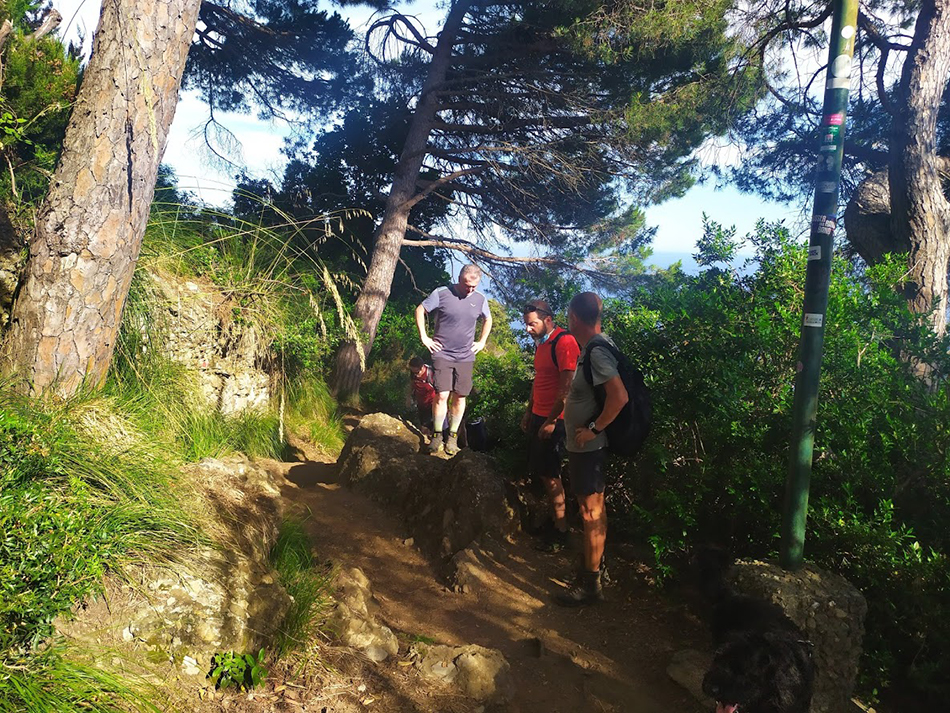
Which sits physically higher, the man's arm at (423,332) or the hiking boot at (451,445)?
the man's arm at (423,332)

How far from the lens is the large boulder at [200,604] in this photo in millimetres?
2828

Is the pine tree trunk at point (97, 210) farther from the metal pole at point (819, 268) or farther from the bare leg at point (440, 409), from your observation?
the metal pole at point (819, 268)

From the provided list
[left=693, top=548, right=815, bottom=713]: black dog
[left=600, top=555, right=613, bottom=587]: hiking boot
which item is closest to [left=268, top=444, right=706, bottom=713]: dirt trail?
[left=600, top=555, right=613, bottom=587]: hiking boot

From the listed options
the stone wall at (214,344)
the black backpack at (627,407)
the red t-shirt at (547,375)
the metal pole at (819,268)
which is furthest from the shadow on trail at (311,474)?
the metal pole at (819,268)

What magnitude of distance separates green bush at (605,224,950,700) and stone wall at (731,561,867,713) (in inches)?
10.5

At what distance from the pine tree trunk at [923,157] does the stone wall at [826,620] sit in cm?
629

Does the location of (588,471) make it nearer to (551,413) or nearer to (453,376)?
(551,413)

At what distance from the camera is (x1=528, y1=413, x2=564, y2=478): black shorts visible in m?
5.24

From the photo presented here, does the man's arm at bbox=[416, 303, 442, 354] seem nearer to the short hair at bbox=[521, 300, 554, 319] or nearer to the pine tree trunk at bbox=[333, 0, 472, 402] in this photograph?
the short hair at bbox=[521, 300, 554, 319]

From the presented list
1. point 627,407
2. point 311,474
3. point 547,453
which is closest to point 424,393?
point 311,474

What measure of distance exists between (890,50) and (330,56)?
879 cm

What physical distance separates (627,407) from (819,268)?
4.51 ft

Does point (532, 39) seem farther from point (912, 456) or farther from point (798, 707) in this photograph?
point (798, 707)

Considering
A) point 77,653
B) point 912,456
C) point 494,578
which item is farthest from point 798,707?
point 77,653
